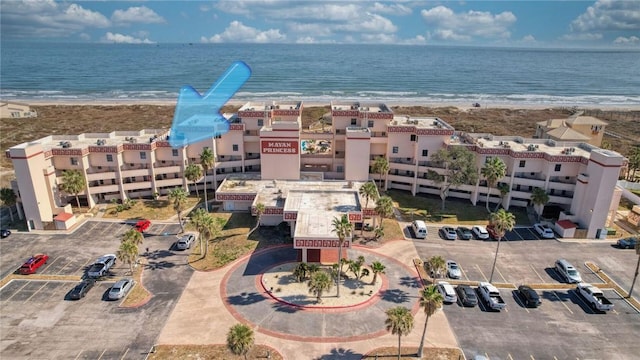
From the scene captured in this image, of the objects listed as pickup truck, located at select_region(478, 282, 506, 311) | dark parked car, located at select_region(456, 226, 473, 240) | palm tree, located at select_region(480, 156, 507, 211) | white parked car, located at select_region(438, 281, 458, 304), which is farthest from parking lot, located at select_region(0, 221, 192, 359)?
palm tree, located at select_region(480, 156, 507, 211)

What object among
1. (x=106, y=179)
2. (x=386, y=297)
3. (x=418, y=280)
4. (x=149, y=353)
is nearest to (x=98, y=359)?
(x=149, y=353)

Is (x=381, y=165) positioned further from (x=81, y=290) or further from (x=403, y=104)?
(x=403, y=104)

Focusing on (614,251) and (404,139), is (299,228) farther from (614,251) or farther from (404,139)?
(614,251)

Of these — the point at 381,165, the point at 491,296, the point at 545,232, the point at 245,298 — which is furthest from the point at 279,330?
Result: the point at 545,232

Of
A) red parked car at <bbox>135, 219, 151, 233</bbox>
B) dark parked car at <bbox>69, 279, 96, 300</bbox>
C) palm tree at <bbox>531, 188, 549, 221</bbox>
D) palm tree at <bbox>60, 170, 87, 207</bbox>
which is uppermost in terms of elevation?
palm tree at <bbox>60, 170, 87, 207</bbox>

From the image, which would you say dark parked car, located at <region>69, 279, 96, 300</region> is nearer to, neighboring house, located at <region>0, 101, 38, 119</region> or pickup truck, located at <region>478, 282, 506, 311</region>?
pickup truck, located at <region>478, 282, 506, 311</region>

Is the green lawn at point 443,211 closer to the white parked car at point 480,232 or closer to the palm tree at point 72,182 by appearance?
the white parked car at point 480,232
